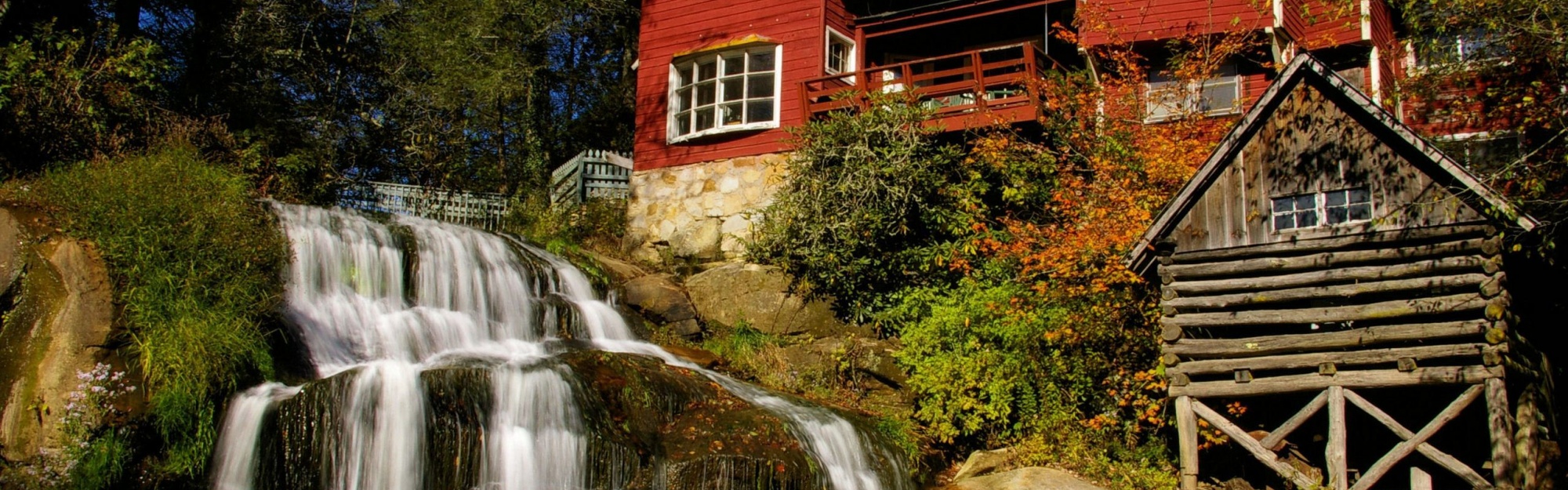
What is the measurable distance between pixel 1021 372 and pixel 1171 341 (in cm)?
239

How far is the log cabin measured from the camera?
11.2m

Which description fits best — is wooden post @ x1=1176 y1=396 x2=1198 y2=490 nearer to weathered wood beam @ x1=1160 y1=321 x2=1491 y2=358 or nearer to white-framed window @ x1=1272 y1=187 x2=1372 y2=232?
weathered wood beam @ x1=1160 y1=321 x2=1491 y2=358

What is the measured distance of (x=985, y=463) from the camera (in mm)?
13883

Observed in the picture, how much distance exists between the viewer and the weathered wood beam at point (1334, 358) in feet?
36.5

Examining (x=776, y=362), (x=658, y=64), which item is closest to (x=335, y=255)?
(x=776, y=362)

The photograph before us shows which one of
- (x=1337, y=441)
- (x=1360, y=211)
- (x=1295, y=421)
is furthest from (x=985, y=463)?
A: (x=1360, y=211)

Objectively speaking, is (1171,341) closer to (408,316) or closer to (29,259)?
(408,316)

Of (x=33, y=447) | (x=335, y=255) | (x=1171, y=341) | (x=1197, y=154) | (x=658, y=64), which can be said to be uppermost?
(x=658, y=64)

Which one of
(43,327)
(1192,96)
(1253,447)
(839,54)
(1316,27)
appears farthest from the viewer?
(839,54)

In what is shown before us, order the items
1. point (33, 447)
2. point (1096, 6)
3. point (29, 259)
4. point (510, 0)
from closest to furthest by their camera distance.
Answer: point (33, 447), point (29, 259), point (1096, 6), point (510, 0)

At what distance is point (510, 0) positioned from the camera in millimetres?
25156

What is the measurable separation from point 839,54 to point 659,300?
21.7ft

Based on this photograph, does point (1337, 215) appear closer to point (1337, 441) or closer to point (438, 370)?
point (1337, 441)

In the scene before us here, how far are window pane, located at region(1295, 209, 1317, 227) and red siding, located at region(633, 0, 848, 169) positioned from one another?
30.6 ft
